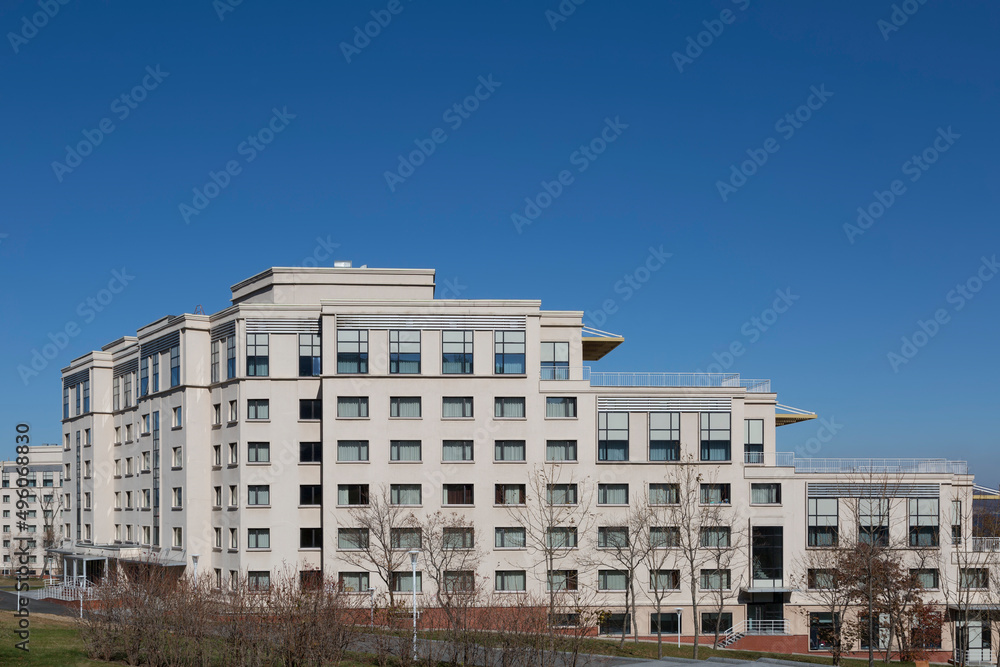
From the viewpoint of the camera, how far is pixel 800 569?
60.6 metres

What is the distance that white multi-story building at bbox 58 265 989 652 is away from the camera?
194 feet

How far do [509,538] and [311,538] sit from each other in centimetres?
1194

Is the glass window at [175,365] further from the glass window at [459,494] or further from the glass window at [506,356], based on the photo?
the glass window at [506,356]

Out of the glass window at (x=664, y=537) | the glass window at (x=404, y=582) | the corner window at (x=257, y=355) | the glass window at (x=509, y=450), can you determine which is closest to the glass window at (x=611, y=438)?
the glass window at (x=664, y=537)

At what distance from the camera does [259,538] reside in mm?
59062

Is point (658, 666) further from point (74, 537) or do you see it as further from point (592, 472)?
point (74, 537)

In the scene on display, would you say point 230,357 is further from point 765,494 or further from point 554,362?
point 765,494

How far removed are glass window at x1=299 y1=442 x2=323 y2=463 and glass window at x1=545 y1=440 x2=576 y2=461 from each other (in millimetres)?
13950

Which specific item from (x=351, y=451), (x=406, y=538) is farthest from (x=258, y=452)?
(x=406, y=538)

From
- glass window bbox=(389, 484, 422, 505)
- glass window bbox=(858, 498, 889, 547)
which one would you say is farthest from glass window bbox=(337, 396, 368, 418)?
glass window bbox=(858, 498, 889, 547)

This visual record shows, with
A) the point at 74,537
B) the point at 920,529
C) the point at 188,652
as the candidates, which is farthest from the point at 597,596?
the point at 74,537

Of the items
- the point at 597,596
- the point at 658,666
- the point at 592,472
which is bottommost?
the point at 597,596

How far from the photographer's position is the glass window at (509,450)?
5978cm

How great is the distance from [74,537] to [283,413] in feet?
98.1
